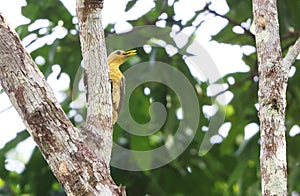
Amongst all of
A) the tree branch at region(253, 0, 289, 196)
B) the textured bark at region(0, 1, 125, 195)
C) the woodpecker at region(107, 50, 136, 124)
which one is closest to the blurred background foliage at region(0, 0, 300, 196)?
the woodpecker at region(107, 50, 136, 124)

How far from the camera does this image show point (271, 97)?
2.77 meters

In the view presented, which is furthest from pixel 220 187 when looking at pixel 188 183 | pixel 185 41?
pixel 185 41

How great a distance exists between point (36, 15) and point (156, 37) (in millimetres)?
848

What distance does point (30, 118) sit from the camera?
2592mm

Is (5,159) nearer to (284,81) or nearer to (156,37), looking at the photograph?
(156,37)

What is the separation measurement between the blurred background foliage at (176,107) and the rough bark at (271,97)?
5.29 ft

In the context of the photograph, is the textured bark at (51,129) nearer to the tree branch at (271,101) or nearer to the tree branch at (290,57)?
the tree branch at (271,101)

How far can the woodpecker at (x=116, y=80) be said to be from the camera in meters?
4.30

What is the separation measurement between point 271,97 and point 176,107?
2.63m

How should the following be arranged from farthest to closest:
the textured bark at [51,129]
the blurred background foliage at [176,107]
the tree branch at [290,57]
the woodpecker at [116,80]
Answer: the blurred background foliage at [176,107], the woodpecker at [116,80], the tree branch at [290,57], the textured bark at [51,129]

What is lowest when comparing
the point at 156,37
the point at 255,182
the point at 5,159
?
the point at 255,182

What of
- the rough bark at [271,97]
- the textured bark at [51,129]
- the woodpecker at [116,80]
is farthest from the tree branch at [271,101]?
the woodpecker at [116,80]

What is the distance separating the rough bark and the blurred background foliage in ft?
5.29

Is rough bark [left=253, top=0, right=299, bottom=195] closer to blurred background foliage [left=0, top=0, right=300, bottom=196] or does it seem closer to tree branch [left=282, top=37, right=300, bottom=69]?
tree branch [left=282, top=37, right=300, bottom=69]
